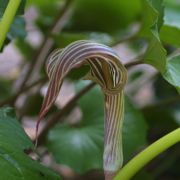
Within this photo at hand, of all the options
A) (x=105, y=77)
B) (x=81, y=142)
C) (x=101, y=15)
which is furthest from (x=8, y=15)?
(x=101, y=15)

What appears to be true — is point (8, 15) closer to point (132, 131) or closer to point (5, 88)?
point (132, 131)

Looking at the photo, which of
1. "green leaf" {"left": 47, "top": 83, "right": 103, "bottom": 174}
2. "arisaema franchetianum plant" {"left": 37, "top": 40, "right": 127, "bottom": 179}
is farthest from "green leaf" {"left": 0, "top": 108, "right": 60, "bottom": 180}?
"green leaf" {"left": 47, "top": 83, "right": 103, "bottom": 174}

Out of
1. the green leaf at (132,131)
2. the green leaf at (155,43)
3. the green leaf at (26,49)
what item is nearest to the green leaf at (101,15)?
the green leaf at (26,49)

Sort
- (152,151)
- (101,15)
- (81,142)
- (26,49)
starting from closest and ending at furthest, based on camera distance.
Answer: (152,151) < (81,142) < (101,15) < (26,49)

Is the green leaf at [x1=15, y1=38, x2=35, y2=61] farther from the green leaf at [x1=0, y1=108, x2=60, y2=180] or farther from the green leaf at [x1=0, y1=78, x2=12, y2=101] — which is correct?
the green leaf at [x1=0, y1=108, x2=60, y2=180]

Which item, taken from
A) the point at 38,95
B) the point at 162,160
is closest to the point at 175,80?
the point at 38,95
